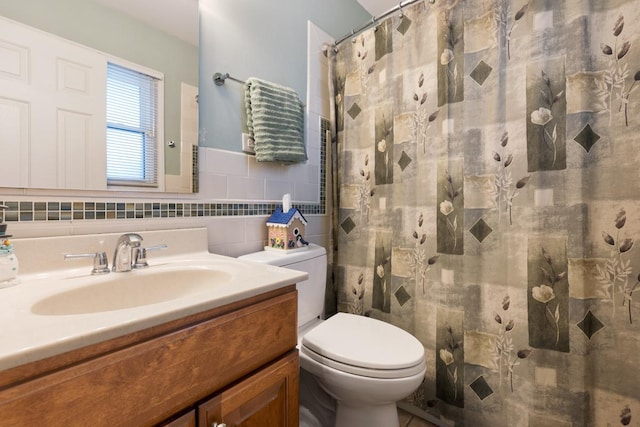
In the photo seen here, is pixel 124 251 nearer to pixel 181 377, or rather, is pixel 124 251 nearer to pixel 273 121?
pixel 181 377

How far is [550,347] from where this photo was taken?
97 cm

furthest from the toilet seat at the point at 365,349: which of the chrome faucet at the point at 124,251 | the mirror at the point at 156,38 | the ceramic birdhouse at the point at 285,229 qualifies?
the mirror at the point at 156,38

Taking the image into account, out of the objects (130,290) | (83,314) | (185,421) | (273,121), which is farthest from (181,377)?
(273,121)

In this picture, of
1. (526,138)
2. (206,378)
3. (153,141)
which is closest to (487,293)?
(526,138)

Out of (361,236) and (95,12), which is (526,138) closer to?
(361,236)

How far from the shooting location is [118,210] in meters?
0.88

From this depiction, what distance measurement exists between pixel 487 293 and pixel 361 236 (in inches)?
24.0

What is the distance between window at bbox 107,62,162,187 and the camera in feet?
2.83

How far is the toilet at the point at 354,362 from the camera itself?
0.88 meters

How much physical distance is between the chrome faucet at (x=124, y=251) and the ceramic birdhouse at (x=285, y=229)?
1.82ft

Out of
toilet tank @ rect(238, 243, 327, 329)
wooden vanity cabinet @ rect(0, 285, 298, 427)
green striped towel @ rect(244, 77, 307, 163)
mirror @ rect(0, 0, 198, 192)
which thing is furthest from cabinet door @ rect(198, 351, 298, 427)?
green striped towel @ rect(244, 77, 307, 163)

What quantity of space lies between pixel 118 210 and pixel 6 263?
291 millimetres

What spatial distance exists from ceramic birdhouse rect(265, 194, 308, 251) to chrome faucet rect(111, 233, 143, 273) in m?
0.56

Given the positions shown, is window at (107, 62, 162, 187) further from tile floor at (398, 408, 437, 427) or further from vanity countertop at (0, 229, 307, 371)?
tile floor at (398, 408, 437, 427)
